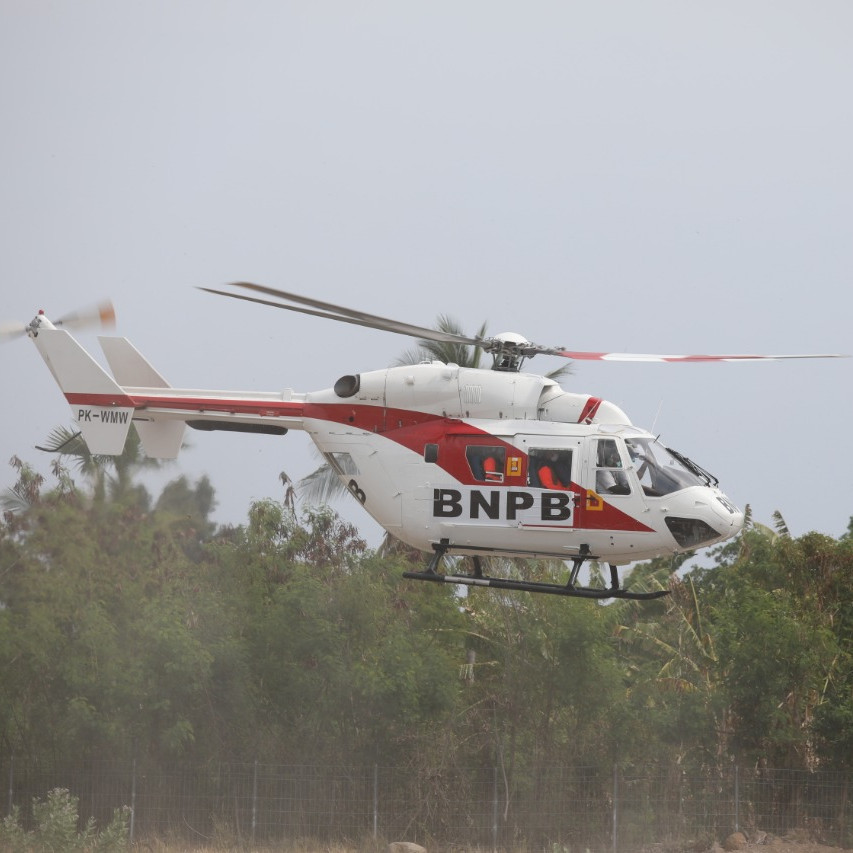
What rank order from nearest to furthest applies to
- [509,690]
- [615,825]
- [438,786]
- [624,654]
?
1. [615,825]
2. [438,786]
3. [509,690]
4. [624,654]

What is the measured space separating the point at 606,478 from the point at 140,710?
15.1m

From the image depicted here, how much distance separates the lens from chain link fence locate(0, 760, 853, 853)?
84.8 ft

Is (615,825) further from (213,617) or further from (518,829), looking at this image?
(213,617)

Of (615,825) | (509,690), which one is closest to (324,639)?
(509,690)

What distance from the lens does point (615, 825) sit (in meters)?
25.6

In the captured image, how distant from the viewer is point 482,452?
1794 centimetres

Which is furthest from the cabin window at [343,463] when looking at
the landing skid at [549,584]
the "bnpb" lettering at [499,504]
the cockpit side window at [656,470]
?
the cockpit side window at [656,470]

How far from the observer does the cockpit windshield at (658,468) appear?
1766cm

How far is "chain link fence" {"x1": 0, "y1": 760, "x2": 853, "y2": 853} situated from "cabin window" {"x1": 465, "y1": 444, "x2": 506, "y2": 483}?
10005 millimetres

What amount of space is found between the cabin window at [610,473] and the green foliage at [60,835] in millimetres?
11144

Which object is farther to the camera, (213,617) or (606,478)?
(213,617)

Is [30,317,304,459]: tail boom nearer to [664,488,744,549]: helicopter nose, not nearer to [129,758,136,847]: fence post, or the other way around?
[664,488,744,549]: helicopter nose

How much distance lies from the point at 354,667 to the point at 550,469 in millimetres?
13141

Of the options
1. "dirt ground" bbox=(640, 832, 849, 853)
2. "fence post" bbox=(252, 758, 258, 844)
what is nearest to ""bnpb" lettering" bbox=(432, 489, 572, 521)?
"fence post" bbox=(252, 758, 258, 844)
